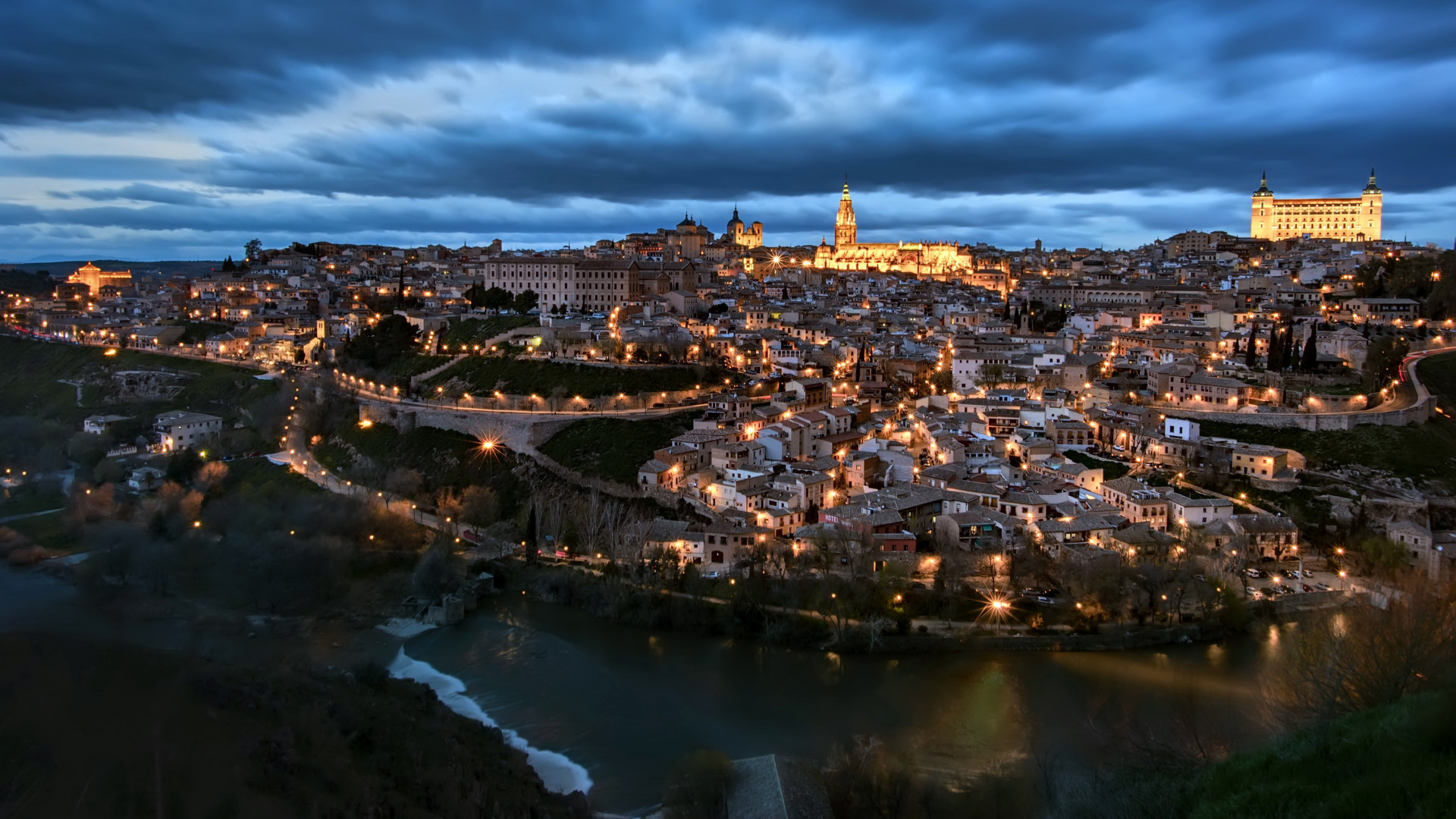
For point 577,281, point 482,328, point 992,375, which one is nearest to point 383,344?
point 482,328

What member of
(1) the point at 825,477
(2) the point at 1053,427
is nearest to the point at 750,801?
(1) the point at 825,477

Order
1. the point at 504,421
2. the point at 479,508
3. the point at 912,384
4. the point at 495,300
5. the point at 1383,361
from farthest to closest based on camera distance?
1. the point at 495,300
2. the point at 912,384
3. the point at 504,421
4. the point at 1383,361
5. the point at 479,508

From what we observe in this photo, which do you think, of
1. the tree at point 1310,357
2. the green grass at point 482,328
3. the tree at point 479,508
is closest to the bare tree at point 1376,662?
the tree at point 1310,357

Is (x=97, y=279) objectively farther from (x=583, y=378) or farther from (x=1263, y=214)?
(x=1263, y=214)

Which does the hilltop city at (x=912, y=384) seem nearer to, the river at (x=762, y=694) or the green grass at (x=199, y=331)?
the green grass at (x=199, y=331)

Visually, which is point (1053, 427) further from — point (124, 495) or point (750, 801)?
point (124, 495)

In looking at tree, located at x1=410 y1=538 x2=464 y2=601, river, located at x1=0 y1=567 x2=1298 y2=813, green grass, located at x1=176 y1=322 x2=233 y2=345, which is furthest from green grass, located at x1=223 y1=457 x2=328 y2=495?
green grass, located at x1=176 y1=322 x2=233 y2=345

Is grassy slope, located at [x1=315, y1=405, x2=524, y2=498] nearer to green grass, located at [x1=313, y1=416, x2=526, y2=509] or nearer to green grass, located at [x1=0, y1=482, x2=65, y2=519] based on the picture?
green grass, located at [x1=313, y1=416, x2=526, y2=509]
